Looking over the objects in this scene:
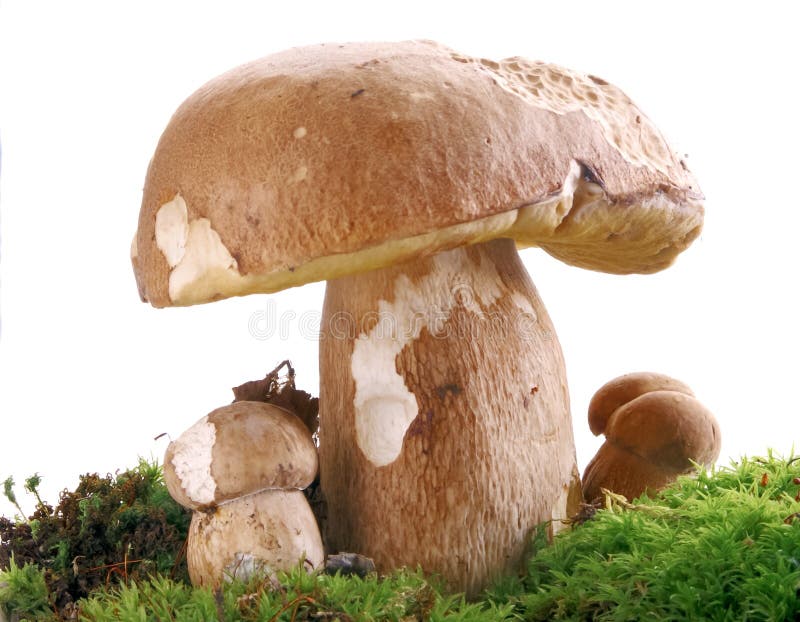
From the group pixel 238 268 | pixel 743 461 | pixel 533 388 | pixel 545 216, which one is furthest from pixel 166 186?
pixel 743 461

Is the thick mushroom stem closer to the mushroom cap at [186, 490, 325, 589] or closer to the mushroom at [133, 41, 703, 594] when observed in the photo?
the mushroom at [133, 41, 703, 594]

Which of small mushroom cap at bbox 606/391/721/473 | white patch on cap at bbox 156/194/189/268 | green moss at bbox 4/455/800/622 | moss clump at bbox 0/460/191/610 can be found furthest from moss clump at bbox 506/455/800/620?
white patch on cap at bbox 156/194/189/268

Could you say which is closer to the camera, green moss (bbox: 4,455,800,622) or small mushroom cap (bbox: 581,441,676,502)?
green moss (bbox: 4,455,800,622)

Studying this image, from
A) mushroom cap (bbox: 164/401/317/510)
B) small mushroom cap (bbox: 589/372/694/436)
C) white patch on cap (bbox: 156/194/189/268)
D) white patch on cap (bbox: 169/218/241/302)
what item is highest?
white patch on cap (bbox: 156/194/189/268)

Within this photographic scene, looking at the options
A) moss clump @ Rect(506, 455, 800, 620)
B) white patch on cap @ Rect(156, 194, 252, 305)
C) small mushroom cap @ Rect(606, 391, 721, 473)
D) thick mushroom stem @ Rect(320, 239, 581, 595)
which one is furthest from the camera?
small mushroom cap @ Rect(606, 391, 721, 473)

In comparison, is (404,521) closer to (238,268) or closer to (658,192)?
(238,268)
